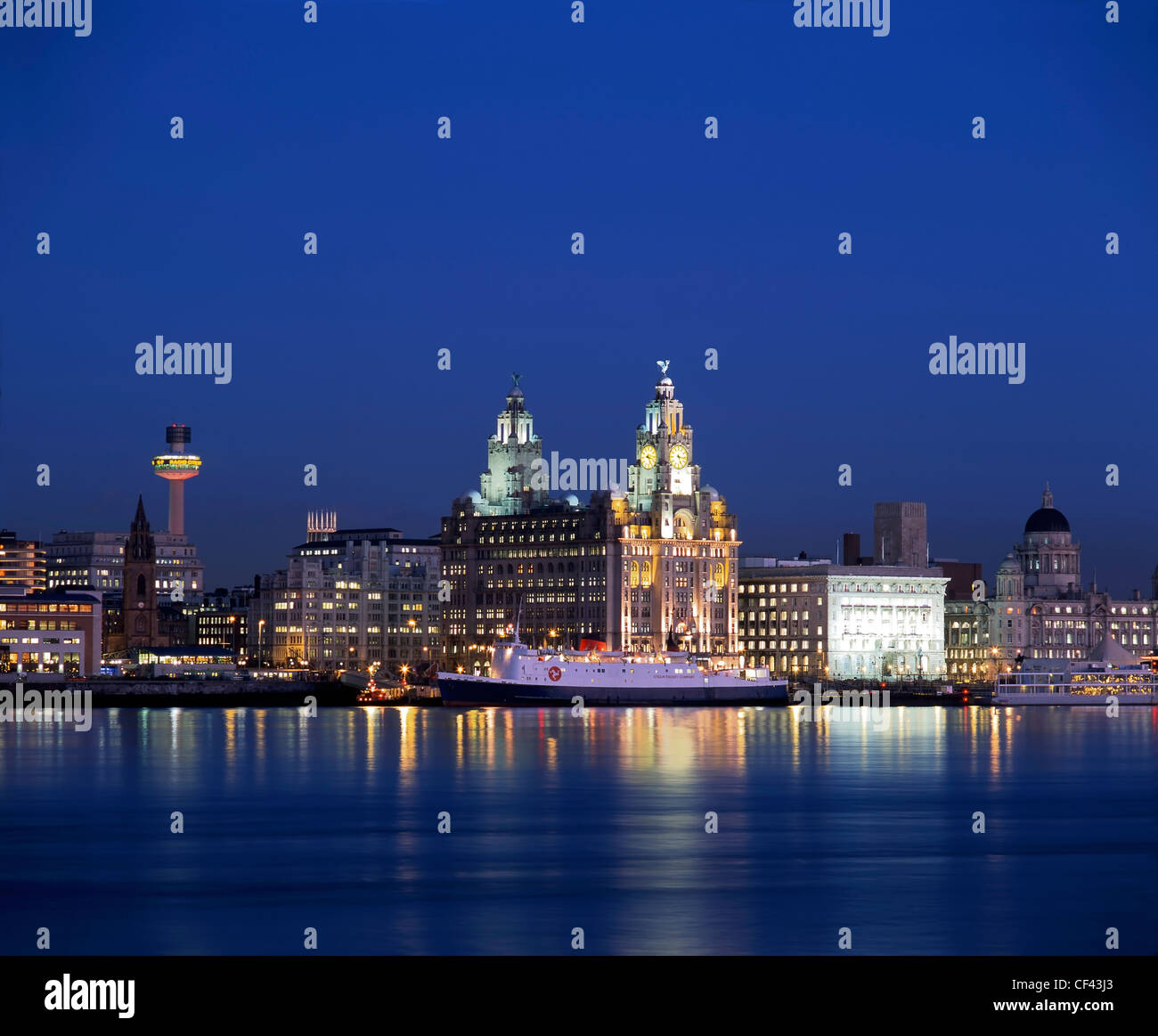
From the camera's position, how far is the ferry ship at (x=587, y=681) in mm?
162750

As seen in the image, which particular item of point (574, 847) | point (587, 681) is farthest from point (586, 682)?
point (574, 847)

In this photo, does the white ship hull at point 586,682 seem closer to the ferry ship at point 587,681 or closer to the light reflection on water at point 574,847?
the ferry ship at point 587,681

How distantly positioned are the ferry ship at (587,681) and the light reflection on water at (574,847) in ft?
186

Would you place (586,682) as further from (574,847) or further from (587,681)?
(574,847)

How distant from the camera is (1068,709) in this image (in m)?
183

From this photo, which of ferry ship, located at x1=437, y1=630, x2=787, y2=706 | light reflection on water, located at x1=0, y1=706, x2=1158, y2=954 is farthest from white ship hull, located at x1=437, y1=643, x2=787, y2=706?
light reflection on water, located at x1=0, y1=706, x2=1158, y2=954

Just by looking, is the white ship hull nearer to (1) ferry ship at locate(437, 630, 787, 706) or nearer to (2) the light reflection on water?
(1) ferry ship at locate(437, 630, 787, 706)

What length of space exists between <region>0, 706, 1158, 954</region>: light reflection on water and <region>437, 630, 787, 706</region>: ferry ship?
56.6 metres

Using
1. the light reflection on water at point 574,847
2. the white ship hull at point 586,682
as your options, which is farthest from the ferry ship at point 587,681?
the light reflection on water at point 574,847

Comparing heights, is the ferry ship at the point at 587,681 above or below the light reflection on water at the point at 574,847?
above

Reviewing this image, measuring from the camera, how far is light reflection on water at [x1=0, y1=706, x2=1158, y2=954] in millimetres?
41750
